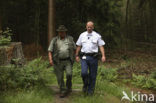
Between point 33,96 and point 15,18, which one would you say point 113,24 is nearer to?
Answer: point 15,18

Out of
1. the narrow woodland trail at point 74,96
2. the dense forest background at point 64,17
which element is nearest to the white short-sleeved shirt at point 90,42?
the narrow woodland trail at point 74,96

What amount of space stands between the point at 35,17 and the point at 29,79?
1411cm

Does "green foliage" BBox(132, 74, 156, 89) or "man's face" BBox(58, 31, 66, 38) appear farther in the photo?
Answer: "green foliage" BBox(132, 74, 156, 89)

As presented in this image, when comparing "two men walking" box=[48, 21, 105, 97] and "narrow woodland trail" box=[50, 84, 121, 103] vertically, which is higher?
"two men walking" box=[48, 21, 105, 97]

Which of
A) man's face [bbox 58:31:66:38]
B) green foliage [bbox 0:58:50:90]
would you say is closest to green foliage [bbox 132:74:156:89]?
green foliage [bbox 0:58:50:90]

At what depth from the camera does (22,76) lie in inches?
303

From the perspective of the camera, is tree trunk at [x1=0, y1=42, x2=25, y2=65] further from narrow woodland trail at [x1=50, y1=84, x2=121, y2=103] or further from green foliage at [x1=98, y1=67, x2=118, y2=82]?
green foliage at [x1=98, y1=67, x2=118, y2=82]

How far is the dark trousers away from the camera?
6862mm

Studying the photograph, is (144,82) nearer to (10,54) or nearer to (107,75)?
(107,75)

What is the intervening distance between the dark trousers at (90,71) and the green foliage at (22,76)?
171 centimetres

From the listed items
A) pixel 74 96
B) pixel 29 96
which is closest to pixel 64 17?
pixel 74 96

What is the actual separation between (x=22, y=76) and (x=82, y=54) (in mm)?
2292

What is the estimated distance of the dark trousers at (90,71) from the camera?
6.86 meters

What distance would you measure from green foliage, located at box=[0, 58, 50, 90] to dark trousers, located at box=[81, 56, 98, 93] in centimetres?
171
